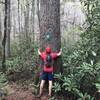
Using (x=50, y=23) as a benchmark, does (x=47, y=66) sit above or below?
below

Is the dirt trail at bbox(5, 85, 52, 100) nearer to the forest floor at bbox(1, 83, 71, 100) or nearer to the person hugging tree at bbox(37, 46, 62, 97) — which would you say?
the forest floor at bbox(1, 83, 71, 100)

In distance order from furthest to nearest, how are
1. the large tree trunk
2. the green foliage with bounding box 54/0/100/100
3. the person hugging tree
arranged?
the large tree trunk, the person hugging tree, the green foliage with bounding box 54/0/100/100

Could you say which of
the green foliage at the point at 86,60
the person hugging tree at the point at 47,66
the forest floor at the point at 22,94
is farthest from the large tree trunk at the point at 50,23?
the forest floor at the point at 22,94

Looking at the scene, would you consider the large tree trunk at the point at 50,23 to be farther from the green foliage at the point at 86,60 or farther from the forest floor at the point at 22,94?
the forest floor at the point at 22,94

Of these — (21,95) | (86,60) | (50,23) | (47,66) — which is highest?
(50,23)

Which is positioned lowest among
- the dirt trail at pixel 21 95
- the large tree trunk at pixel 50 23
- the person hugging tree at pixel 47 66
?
the dirt trail at pixel 21 95

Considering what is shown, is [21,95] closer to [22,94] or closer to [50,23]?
[22,94]

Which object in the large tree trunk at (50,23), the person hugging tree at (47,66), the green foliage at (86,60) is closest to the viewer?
the green foliage at (86,60)

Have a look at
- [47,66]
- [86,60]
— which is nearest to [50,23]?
[47,66]

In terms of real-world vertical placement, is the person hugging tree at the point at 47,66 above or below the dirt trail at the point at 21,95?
above

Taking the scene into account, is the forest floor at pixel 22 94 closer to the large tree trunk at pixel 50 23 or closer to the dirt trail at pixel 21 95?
the dirt trail at pixel 21 95

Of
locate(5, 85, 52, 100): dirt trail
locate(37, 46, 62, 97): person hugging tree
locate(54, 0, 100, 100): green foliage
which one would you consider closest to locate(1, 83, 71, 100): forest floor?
locate(5, 85, 52, 100): dirt trail

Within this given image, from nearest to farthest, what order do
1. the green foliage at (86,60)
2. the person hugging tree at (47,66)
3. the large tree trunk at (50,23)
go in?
the green foliage at (86,60) → the person hugging tree at (47,66) → the large tree trunk at (50,23)

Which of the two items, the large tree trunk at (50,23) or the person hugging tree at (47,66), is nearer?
the person hugging tree at (47,66)
